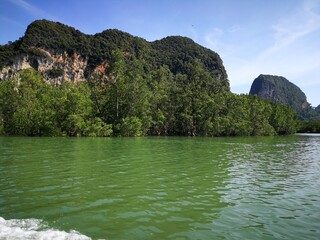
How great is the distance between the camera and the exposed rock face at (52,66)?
11056 centimetres

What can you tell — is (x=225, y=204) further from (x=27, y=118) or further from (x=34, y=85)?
(x=34, y=85)

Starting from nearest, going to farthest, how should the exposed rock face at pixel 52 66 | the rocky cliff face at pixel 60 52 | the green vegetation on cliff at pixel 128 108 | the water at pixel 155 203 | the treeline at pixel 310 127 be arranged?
the water at pixel 155 203
the green vegetation on cliff at pixel 128 108
the exposed rock face at pixel 52 66
the rocky cliff face at pixel 60 52
the treeline at pixel 310 127

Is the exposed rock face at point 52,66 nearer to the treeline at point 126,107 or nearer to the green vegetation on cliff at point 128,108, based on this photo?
the treeline at point 126,107

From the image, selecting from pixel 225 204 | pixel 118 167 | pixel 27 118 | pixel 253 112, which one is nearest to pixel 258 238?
pixel 225 204

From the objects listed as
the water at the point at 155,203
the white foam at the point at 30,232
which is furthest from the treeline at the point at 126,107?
the white foam at the point at 30,232

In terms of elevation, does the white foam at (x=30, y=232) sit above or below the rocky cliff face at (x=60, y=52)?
below

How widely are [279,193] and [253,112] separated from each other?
7543cm

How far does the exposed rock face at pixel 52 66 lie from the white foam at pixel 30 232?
10961cm

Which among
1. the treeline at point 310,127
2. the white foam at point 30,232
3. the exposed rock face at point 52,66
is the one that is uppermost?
the exposed rock face at point 52,66

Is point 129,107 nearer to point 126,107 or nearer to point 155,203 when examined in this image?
point 126,107

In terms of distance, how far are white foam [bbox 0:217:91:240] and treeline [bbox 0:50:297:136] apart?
4669 cm

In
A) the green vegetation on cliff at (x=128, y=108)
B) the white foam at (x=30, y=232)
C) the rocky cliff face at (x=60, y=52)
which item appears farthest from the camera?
the rocky cliff face at (x=60, y=52)

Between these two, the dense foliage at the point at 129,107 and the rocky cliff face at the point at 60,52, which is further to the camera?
the rocky cliff face at the point at 60,52

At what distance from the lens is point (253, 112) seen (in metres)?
83.4
